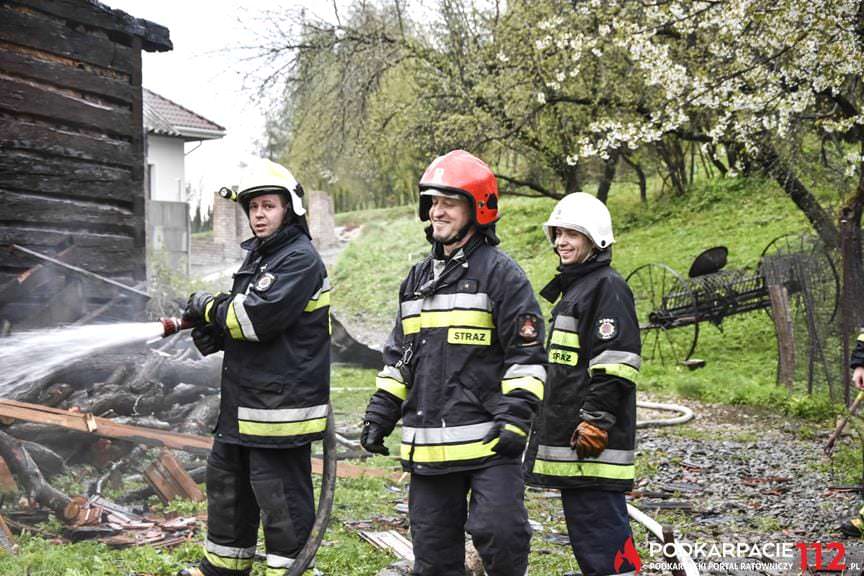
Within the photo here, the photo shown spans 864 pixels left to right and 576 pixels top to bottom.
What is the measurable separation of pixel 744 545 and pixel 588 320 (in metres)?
2.09

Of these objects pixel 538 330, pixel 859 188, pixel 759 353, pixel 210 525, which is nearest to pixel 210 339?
pixel 210 525

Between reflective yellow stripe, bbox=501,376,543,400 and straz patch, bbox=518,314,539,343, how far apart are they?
16cm

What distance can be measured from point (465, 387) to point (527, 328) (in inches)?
13.5

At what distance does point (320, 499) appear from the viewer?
430 cm

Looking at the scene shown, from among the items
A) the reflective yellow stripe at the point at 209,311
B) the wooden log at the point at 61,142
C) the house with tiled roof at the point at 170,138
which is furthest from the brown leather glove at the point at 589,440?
the house with tiled roof at the point at 170,138

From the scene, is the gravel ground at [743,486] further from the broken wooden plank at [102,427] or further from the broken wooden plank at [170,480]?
the broken wooden plank at [102,427]

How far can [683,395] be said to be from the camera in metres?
12.2

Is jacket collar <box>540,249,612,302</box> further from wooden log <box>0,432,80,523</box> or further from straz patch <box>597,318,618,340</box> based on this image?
wooden log <box>0,432,80,523</box>

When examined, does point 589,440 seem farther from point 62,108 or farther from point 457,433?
point 62,108

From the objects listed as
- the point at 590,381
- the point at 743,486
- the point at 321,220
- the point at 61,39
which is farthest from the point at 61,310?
the point at 321,220

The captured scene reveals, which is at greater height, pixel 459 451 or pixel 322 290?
pixel 322 290

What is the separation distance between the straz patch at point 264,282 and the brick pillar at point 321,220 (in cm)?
2502

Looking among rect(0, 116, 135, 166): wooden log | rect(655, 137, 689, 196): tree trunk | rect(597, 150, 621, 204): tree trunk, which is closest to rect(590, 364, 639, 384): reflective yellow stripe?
rect(0, 116, 135, 166): wooden log

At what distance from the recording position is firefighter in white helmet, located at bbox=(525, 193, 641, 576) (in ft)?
12.4
